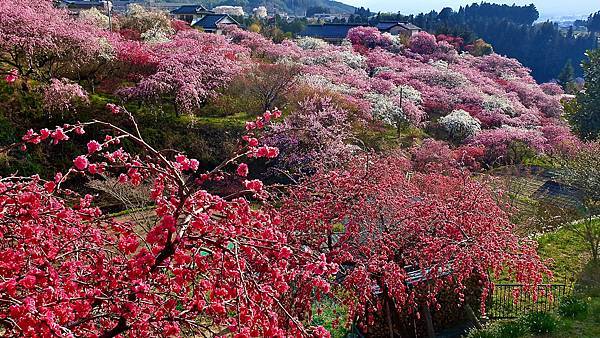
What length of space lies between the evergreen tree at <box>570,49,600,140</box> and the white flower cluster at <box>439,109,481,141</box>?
4196mm

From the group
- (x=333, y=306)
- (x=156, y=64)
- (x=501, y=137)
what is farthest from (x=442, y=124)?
(x=333, y=306)

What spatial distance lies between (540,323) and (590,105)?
488 inches

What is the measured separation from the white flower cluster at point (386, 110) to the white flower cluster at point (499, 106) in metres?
6.09

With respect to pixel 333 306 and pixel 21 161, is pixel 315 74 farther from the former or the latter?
pixel 333 306

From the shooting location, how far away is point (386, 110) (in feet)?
63.0

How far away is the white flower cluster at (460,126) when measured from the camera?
20047 mm

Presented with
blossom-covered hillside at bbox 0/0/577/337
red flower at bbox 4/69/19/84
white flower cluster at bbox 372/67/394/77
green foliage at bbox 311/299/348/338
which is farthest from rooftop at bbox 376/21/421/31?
red flower at bbox 4/69/19/84

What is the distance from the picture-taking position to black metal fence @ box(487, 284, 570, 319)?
25.3 feet

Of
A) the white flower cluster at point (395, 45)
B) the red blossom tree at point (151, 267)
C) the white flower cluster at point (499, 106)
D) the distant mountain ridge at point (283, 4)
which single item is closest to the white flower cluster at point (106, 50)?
the red blossom tree at point (151, 267)

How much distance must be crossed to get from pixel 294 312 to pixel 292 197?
1.81 m

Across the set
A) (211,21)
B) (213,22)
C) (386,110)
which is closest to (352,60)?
(386,110)

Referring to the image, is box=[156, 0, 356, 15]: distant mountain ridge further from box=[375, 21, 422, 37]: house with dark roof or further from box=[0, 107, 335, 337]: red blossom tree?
box=[0, 107, 335, 337]: red blossom tree

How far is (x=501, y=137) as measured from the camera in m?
19.2

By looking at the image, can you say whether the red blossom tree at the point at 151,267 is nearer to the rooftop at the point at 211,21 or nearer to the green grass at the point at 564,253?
the green grass at the point at 564,253
